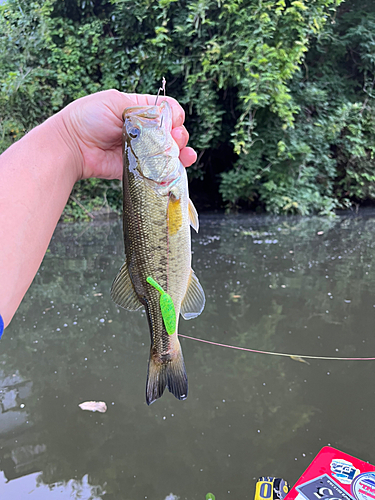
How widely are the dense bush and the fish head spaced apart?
24.2 ft

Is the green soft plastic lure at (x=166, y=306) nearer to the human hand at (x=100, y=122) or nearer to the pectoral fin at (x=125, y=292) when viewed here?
the pectoral fin at (x=125, y=292)

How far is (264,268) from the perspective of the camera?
5.04m

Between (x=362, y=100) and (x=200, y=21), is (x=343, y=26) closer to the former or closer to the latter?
(x=362, y=100)

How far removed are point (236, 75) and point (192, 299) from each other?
7981mm

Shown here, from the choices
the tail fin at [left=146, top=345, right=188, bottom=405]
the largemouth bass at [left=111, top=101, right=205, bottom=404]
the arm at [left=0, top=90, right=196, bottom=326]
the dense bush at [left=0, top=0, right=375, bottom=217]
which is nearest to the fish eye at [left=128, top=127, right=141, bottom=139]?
the largemouth bass at [left=111, top=101, right=205, bottom=404]

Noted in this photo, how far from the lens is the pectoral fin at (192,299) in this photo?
1509 millimetres

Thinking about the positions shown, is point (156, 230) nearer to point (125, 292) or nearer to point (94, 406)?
point (125, 292)

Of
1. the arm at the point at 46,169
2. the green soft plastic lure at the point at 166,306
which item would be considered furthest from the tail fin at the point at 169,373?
the arm at the point at 46,169

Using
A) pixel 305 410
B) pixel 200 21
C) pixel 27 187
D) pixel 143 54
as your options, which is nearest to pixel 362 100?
pixel 200 21

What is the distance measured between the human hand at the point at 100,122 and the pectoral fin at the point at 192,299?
18.7 inches

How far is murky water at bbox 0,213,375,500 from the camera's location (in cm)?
184

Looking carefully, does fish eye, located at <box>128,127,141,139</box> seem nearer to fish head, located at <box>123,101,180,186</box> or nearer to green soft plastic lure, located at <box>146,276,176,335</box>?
fish head, located at <box>123,101,180,186</box>

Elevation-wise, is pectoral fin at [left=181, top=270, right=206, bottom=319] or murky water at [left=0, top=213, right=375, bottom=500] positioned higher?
pectoral fin at [left=181, top=270, right=206, bottom=319]

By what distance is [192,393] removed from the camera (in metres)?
2.42
